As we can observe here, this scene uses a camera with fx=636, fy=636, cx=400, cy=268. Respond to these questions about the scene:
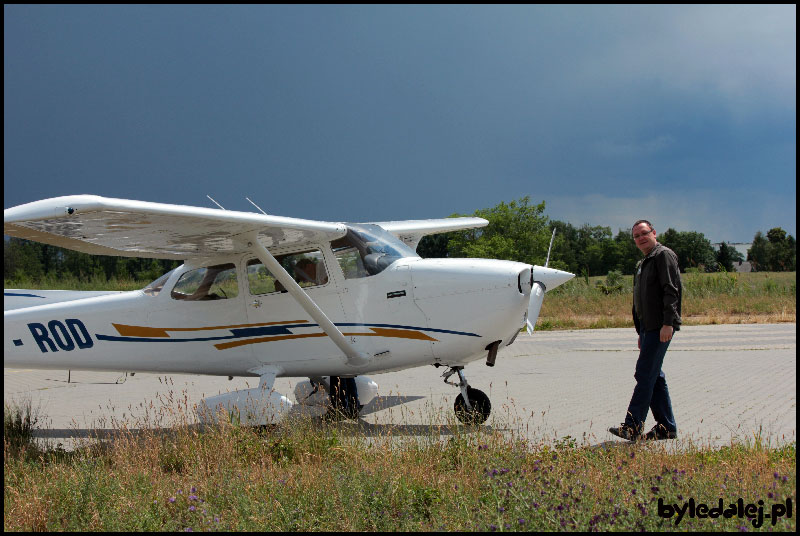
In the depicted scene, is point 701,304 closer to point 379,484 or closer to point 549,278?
point 549,278

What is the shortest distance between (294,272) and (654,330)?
4006mm

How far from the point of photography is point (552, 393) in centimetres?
948

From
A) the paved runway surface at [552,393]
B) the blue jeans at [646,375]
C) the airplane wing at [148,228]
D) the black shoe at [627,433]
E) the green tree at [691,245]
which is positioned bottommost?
the paved runway surface at [552,393]

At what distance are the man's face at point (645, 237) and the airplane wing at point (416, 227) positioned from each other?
3.98m

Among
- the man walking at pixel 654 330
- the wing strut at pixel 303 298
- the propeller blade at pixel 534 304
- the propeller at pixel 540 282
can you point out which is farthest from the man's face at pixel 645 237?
the wing strut at pixel 303 298

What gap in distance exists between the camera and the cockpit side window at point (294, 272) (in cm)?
745

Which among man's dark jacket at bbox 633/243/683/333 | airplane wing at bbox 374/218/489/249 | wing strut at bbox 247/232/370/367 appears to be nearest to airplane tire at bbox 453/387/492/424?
wing strut at bbox 247/232/370/367

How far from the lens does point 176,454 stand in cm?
548

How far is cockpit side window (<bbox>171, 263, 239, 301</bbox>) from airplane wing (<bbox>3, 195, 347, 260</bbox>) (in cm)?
22

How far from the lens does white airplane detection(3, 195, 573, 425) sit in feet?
21.9

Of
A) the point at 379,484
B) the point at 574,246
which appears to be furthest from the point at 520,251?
the point at 379,484

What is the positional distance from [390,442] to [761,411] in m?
4.74

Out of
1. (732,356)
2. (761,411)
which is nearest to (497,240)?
(732,356)

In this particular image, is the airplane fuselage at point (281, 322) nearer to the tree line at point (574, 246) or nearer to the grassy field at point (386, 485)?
the grassy field at point (386, 485)
